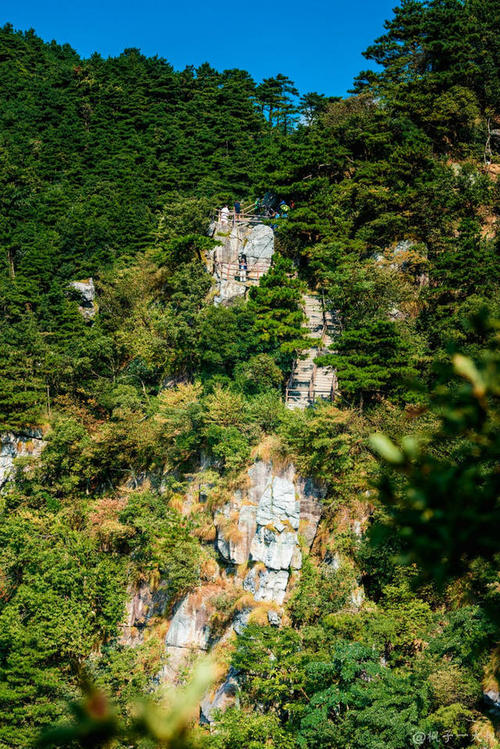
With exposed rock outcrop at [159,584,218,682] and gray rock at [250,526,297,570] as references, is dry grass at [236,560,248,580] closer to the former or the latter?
gray rock at [250,526,297,570]

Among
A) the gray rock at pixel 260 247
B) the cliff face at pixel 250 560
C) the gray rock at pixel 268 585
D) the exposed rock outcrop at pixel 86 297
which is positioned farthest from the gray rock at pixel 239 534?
the exposed rock outcrop at pixel 86 297

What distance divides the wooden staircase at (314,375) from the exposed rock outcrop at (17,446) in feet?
31.0

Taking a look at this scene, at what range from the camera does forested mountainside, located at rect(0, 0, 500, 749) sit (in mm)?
9922

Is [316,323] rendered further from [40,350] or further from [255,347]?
[40,350]

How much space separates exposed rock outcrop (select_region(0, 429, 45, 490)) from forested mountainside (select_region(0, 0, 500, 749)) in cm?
11

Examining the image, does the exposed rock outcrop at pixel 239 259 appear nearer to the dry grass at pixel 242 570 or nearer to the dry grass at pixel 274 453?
the dry grass at pixel 274 453

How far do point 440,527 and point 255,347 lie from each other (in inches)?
636

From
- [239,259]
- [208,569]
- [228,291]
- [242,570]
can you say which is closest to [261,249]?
[239,259]

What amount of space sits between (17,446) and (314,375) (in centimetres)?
1103

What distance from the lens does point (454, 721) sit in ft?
32.1

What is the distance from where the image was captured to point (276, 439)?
49.8ft

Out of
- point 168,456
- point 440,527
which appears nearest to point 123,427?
point 168,456

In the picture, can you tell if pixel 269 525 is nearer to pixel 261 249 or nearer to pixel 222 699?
pixel 222 699

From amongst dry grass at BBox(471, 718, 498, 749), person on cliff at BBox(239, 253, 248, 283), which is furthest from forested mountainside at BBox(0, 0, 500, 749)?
person on cliff at BBox(239, 253, 248, 283)
